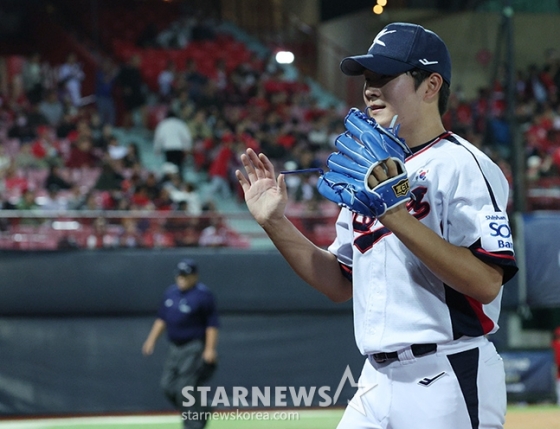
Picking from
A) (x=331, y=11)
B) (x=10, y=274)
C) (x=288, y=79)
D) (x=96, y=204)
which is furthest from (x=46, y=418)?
(x=331, y=11)

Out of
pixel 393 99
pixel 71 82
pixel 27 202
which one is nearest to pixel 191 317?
pixel 27 202

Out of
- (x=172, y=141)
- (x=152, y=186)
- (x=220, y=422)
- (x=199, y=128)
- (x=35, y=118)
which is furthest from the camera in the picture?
(x=199, y=128)

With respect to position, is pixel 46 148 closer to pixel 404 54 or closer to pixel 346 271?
pixel 346 271

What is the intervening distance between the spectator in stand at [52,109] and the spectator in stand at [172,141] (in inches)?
68.9

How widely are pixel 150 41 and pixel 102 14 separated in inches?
93.7

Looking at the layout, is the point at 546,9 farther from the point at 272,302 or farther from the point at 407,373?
the point at 407,373

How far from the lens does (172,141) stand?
47.3 feet

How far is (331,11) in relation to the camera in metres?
20.7

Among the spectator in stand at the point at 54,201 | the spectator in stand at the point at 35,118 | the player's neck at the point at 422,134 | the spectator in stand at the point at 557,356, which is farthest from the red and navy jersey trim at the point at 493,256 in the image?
the spectator in stand at the point at 35,118

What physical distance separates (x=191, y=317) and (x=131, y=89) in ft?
25.9

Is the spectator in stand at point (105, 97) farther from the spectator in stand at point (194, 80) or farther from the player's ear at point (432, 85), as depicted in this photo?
the player's ear at point (432, 85)

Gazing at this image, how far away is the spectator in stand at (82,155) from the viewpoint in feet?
44.5

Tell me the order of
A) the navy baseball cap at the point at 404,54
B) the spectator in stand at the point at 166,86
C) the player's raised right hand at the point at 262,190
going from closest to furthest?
the navy baseball cap at the point at 404,54, the player's raised right hand at the point at 262,190, the spectator in stand at the point at 166,86

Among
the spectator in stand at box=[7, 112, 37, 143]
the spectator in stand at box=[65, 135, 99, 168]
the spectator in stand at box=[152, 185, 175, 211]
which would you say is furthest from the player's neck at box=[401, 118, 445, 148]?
the spectator in stand at box=[7, 112, 37, 143]
